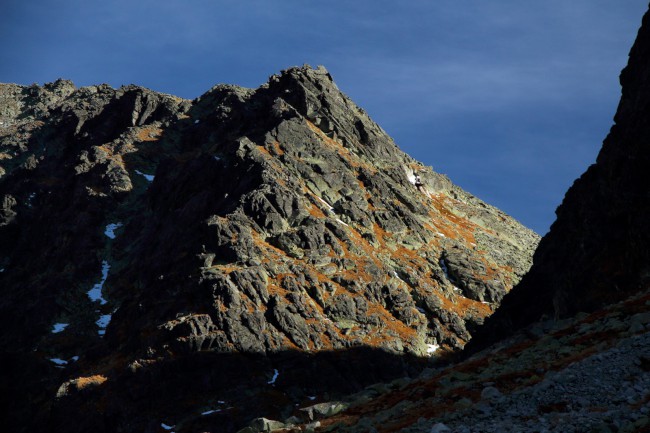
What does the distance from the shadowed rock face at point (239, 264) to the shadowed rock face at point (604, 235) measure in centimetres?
3020

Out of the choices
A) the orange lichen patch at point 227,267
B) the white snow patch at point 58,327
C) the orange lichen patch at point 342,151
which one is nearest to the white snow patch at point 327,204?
the orange lichen patch at point 342,151

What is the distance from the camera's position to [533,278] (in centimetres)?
7475

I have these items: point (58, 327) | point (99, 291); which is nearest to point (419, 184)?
point (99, 291)

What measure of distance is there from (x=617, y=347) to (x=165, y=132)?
564ft

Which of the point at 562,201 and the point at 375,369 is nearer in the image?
the point at 562,201

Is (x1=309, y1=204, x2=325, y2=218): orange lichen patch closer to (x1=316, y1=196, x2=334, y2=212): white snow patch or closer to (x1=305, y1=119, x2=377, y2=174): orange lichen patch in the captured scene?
(x1=316, y1=196, x2=334, y2=212): white snow patch

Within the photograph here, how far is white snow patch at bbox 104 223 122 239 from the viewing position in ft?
480

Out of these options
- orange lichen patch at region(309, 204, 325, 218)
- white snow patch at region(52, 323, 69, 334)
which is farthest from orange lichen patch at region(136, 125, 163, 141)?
orange lichen patch at region(309, 204, 325, 218)

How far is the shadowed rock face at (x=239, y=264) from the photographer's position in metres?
89.4

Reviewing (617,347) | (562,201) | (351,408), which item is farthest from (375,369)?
(617,347)

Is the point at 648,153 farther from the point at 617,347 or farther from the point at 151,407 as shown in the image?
the point at 151,407

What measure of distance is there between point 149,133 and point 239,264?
97.3 meters

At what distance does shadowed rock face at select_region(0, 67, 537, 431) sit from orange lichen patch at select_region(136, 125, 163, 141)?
3.32ft

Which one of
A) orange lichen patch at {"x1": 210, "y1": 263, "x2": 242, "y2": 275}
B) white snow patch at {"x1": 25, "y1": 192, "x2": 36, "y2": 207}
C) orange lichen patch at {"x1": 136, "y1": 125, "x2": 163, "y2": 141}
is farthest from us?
orange lichen patch at {"x1": 136, "y1": 125, "x2": 163, "y2": 141}
